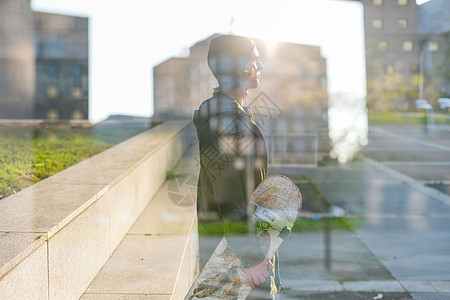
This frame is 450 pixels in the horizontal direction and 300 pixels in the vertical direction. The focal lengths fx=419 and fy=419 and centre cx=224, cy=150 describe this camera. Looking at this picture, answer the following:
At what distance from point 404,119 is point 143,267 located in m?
30.5

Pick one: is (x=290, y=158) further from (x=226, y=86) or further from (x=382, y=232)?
(x=226, y=86)

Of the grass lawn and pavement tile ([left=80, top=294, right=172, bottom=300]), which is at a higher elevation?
the grass lawn

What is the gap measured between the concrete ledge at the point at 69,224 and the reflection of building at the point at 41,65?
3146 cm

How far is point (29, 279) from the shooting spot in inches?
77.4

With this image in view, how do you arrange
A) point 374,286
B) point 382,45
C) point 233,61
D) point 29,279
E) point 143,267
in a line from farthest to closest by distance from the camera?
1. point 382,45
2. point 374,286
3. point 143,267
4. point 29,279
5. point 233,61

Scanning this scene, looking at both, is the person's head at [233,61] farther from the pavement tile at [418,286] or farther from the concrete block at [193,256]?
the pavement tile at [418,286]

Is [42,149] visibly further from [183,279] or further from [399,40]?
[399,40]

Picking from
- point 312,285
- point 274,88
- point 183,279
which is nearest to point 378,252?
point 312,285

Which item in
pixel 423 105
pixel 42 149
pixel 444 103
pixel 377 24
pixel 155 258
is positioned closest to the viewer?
pixel 155 258

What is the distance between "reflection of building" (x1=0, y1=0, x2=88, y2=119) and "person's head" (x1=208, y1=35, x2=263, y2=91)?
1333 inches

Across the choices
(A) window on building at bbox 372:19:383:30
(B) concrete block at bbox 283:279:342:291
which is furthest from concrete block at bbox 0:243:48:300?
(A) window on building at bbox 372:19:383:30

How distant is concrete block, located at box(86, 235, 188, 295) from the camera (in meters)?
2.84

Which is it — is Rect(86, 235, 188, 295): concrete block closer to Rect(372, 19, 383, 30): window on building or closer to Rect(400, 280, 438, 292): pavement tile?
Rect(400, 280, 438, 292): pavement tile

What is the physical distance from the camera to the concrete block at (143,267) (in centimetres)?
284
